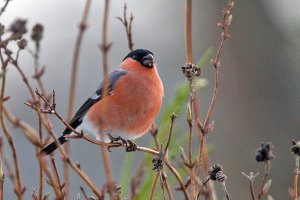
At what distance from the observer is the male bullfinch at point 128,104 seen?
2.15 m

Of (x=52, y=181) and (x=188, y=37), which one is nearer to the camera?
(x=52, y=181)

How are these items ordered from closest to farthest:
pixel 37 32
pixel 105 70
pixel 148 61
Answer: pixel 105 70
pixel 37 32
pixel 148 61

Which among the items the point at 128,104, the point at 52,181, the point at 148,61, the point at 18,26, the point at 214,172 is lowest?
the point at 52,181

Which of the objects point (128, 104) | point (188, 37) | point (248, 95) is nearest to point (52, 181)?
point (188, 37)

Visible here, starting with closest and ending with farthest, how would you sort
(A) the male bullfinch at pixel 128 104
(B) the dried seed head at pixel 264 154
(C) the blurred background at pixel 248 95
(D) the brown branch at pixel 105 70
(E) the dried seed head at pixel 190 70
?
(D) the brown branch at pixel 105 70
(B) the dried seed head at pixel 264 154
(E) the dried seed head at pixel 190 70
(A) the male bullfinch at pixel 128 104
(C) the blurred background at pixel 248 95

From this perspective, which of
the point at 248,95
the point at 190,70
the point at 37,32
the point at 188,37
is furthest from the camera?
the point at 248,95

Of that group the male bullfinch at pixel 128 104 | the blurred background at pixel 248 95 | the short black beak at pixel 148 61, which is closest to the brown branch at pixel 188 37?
the male bullfinch at pixel 128 104

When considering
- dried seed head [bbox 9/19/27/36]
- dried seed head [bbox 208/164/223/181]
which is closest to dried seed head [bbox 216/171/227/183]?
dried seed head [bbox 208/164/223/181]

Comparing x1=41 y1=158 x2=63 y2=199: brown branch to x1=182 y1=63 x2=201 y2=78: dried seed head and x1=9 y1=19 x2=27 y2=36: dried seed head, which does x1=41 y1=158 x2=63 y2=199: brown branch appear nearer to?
x1=9 y1=19 x2=27 y2=36: dried seed head

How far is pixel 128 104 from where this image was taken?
2188mm

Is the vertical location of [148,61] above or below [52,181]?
above

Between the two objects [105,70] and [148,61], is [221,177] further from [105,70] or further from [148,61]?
[148,61]

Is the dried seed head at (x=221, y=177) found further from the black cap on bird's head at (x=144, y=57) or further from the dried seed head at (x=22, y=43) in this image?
the black cap on bird's head at (x=144, y=57)

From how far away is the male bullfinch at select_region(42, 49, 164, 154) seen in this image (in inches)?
84.6
